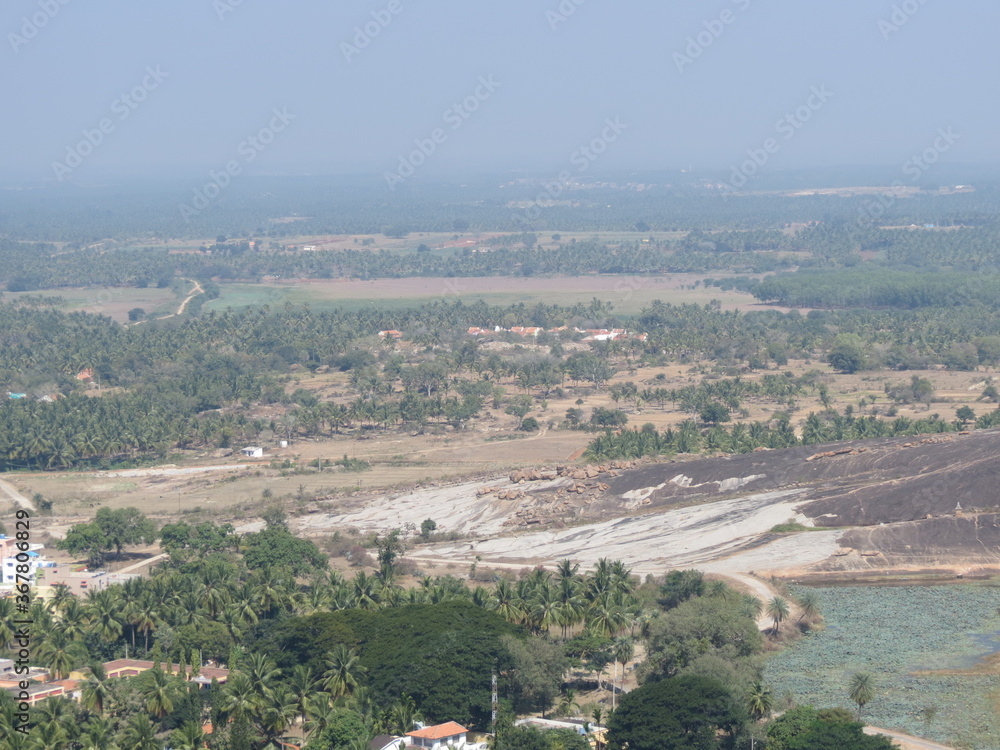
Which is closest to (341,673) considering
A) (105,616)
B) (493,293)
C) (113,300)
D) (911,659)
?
(105,616)

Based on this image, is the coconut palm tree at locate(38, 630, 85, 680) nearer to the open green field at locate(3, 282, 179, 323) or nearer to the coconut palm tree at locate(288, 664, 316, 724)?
the coconut palm tree at locate(288, 664, 316, 724)

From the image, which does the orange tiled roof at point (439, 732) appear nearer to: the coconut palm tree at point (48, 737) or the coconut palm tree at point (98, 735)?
the coconut palm tree at point (98, 735)

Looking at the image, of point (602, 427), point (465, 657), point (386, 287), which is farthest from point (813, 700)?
point (386, 287)

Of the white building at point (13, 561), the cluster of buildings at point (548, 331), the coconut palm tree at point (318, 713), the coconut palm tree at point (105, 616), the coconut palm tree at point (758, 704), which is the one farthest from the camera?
the cluster of buildings at point (548, 331)

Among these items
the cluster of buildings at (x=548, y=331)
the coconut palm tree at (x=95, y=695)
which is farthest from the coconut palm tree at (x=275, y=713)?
the cluster of buildings at (x=548, y=331)

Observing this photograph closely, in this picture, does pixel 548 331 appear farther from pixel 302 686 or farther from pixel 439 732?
pixel 439 732
